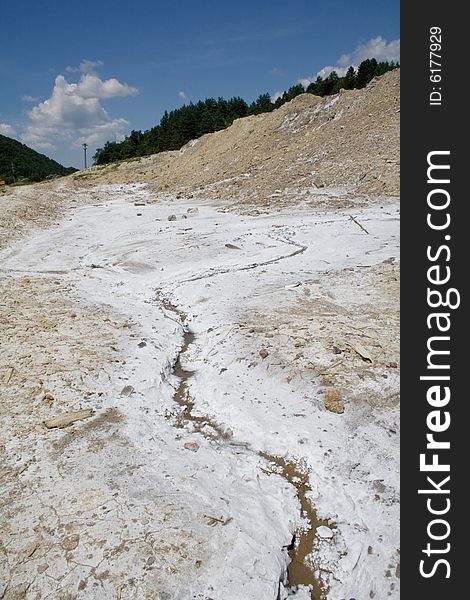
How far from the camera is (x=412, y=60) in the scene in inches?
144

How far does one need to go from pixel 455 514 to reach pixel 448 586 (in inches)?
17.7

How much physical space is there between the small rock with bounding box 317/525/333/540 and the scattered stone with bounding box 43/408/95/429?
2.94 meters

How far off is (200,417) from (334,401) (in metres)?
1.70

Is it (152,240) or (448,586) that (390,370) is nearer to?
(448,586)

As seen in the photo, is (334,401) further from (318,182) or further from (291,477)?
(318,182)

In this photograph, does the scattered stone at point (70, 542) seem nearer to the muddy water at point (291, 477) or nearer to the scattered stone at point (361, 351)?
the muddy water at point (291, 477)

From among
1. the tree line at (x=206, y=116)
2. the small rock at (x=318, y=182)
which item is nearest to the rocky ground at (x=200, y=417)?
the small rock at (x=318, y=182)

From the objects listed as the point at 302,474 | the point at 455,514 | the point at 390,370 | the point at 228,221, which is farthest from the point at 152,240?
the point at 455,514

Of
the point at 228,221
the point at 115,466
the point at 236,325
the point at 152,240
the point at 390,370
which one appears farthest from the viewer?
the point at 228,221

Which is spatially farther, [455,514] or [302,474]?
[302,474]

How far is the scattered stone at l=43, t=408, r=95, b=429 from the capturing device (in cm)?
516

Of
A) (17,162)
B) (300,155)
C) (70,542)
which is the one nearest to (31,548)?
(70,542)

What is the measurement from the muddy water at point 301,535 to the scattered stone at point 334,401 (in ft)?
3.11

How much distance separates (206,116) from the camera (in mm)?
62688
